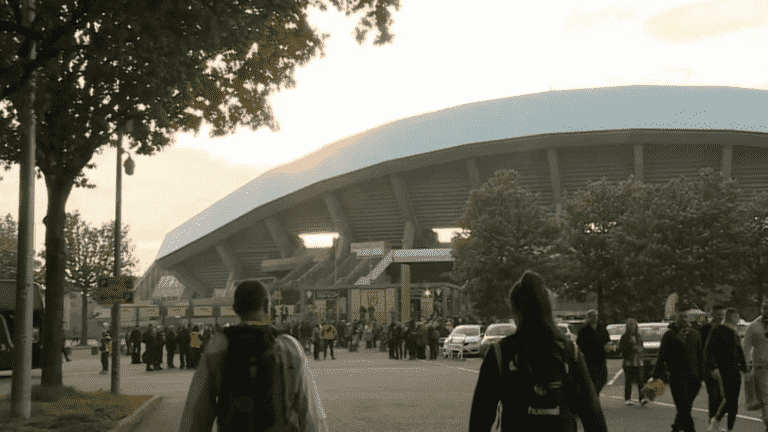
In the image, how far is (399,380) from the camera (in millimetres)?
20375

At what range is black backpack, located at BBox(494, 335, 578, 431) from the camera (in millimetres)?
3650

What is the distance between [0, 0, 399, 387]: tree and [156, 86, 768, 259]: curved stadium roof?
57.3 m

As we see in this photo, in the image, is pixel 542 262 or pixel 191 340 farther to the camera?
pixel 542 262

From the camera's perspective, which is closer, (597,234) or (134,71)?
(134,71)

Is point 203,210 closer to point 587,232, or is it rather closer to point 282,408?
point 587,232

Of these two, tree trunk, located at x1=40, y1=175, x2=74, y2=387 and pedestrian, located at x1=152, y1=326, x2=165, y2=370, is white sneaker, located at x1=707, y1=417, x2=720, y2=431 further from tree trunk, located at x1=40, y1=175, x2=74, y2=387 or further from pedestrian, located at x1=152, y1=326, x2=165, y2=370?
pedestrian, located at x1=152, y1=326, x2=165, y2=370

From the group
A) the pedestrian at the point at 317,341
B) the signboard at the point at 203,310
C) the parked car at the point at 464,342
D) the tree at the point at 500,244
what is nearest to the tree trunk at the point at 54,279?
the pedestrian at the point at 317,341

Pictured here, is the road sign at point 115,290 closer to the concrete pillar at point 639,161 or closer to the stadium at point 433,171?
the stadium at point 433,171

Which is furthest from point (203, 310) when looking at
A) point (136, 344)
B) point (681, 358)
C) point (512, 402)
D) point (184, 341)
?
point (512, 402)

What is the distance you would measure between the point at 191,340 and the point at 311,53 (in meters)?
15.7

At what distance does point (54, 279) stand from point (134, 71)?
3856 mm

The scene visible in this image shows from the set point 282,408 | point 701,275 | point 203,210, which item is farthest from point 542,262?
point 203,210

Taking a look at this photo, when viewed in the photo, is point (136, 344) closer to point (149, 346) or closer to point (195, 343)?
point (149, 346)

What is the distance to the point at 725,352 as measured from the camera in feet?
33.8
